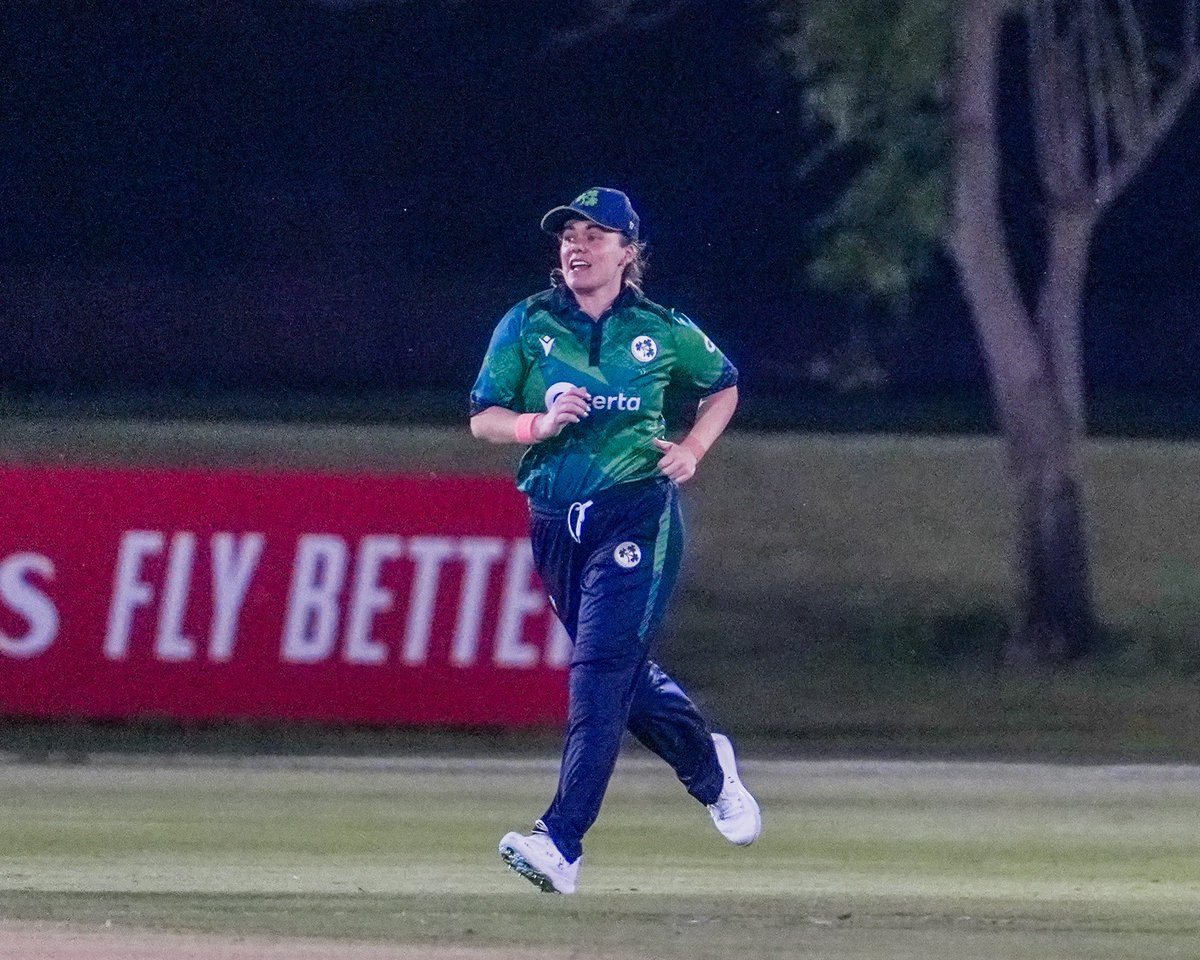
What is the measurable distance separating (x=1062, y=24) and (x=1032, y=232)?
28.9 feet

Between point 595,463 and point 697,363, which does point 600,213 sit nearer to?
point 697,363

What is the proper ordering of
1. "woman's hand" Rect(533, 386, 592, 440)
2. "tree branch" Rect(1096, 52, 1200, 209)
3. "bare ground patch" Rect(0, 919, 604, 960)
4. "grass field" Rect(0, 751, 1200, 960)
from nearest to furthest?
"woman's hand" Rect(533, 386, 592, 440) → "bare ground patch" Rect(0, 919, 604, 960) → "grass field" Rect(0, 751, 1200, 960) → "tree branch" Rect(1096, 52, 1200, 209)

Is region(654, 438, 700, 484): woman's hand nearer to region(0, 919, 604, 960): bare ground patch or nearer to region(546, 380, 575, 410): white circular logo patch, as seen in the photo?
region(546, 380, 575, 410): white circular logo patch

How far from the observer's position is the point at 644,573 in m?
6.55

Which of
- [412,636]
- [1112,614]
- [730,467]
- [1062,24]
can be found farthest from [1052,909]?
[730,467]

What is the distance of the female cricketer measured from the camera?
21.3 feet

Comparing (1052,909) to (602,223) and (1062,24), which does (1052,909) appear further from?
(1062,24)

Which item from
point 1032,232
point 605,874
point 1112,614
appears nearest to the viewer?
point 605,874

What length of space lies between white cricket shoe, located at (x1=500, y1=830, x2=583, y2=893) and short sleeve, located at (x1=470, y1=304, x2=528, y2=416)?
1139mm

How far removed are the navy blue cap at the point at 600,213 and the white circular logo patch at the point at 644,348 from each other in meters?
0.28

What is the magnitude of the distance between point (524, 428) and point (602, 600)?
1.67 feet

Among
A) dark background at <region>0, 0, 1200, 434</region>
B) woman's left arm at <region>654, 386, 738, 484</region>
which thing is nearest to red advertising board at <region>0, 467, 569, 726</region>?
woman's left arm at <region>654, 386, 738, 484</region>

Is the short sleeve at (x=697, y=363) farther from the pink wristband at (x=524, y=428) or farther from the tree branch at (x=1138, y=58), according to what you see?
the tree branch at (x=1138, y=58)

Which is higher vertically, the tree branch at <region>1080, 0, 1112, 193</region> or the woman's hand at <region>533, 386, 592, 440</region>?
the woman's hand at <region>533, 386, 592, 440</region>
